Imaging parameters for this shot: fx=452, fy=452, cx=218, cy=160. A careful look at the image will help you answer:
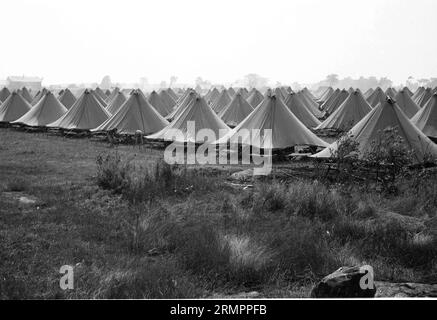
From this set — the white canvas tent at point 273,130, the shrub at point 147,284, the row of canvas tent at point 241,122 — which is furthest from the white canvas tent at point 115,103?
the shrub at point 147,284

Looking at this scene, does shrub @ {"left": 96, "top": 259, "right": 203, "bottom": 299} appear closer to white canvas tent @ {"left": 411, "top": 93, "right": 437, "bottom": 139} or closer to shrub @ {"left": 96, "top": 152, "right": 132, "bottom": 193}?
shrub @ {"left": 96, "top": 152, "right": 132, "bottom": 193}

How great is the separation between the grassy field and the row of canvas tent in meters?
4.29

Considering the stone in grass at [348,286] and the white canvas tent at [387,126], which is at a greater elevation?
the white canvas tent at [387,126]

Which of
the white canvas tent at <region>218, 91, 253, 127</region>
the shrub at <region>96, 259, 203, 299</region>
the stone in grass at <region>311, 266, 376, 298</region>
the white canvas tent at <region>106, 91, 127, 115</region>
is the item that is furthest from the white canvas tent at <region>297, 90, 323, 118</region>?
the stone in grass at <region>311, 266, 376, 298</region>

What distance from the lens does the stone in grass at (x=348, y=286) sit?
5.30m

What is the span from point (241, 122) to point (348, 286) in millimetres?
15078

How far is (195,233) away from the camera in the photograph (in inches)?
320

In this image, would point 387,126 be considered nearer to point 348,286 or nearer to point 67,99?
point 348,286

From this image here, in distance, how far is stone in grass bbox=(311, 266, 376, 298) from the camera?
5305 mm

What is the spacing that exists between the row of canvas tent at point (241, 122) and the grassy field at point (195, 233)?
4290 mm

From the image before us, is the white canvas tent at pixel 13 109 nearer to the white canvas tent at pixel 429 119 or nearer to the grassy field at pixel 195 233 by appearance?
the grassy field at pixel 195 233

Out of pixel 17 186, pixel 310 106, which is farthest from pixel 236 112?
pixel 17 186

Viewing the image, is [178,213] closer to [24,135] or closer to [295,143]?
[295,143]
